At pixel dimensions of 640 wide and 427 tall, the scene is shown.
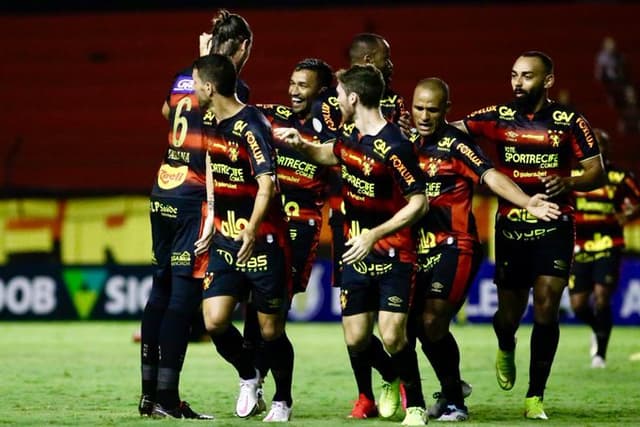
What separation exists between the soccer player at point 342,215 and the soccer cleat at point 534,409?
90cm

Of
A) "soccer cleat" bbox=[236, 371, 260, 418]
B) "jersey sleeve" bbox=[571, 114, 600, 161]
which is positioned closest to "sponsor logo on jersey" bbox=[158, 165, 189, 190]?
"soccer cleat" bbox=[236, 371, 260, 418]

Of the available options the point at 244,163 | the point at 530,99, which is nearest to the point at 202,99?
the point at 244,163

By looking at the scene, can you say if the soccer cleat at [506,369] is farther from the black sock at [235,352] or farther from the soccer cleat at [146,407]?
the soccer cleat at [146,407]

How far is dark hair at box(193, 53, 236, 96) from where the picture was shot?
25.7 ft

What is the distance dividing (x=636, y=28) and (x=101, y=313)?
11.7m

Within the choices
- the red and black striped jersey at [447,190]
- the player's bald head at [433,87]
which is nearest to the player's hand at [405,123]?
the red and black striped jersey at [447,190]

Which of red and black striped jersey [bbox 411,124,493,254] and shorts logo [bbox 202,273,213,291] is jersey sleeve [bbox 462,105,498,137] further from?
shorts logo [bbox 202,273,213,291]

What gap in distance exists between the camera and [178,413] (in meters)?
8.19

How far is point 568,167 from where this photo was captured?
9.03 meters

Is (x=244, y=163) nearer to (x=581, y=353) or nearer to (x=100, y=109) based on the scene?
(x=581, y=353)

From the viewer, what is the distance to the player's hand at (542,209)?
26.7ft

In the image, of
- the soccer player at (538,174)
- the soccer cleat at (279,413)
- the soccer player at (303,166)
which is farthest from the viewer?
the soccer player at (303,166)

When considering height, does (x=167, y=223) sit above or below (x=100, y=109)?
below

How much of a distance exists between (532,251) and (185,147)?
244 cm
